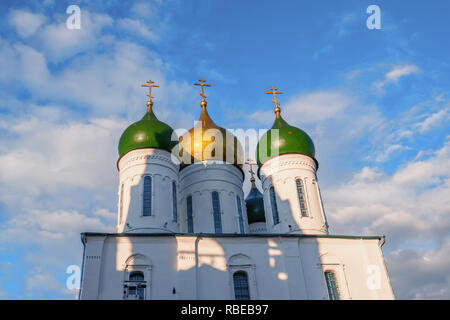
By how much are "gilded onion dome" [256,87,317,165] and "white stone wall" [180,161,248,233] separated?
5.88 feet

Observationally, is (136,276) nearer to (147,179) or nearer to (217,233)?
(217,233)

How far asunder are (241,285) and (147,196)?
5.92 metres

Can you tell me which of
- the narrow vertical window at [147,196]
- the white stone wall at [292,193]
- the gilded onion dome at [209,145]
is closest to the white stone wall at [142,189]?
the narrow vertical window at [147,196]

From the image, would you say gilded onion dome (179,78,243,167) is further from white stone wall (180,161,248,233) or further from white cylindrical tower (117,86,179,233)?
white cylindrical tower (117,86,179,233)

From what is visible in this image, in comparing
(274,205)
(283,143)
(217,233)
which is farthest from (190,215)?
(283,143)

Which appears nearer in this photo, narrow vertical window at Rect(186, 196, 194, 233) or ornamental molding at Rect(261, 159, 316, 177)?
narrow vertical window at Rect(186, 196, 194, 233)

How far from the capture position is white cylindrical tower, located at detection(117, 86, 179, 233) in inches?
728

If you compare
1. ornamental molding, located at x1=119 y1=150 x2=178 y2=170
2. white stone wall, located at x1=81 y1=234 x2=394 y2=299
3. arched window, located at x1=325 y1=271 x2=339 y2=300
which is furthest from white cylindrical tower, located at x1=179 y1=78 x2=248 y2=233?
arched window, located at x1=325 y1=271 x2=339 y2=300

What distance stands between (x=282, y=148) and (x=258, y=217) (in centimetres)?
554

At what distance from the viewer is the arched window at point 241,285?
15.7 m

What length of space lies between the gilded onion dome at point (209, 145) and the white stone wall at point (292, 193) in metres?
1.91

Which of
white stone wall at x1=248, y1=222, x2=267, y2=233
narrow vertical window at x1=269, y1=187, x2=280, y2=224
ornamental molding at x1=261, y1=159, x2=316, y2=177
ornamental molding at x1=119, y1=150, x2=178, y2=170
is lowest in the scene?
narrow vertical window at x1=269, y1=187, x2=280, y2=224

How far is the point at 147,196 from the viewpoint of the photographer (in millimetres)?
19125
